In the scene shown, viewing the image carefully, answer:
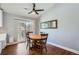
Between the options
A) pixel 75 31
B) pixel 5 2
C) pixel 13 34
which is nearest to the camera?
pixel 5 2

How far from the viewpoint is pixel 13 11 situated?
1702 mm

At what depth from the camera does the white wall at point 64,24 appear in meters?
1.78

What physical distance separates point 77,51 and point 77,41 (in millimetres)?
223

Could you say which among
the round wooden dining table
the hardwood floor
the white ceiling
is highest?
the white ceiling

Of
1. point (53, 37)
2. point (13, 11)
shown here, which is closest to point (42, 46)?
point (53, 37)

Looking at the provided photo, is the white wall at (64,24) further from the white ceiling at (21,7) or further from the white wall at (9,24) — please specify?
the white wall at (9,24)

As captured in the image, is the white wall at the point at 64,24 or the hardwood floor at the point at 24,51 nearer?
the hardwood floor at the point at 24,51

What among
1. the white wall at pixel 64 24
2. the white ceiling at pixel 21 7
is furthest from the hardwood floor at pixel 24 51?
the white ceiling at pixel 21 7

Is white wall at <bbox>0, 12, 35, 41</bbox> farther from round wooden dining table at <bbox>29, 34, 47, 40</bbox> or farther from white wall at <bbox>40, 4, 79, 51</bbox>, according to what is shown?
white wall at <bbox>40, 4, 79, 51</bbox>

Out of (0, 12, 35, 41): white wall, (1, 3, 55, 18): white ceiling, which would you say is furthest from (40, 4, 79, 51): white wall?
(0, 12, 35, 41): white wall

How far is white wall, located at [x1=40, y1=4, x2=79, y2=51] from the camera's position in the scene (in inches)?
70.1

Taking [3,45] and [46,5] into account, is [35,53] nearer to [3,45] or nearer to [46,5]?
[3,45]

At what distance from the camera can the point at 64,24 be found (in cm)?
183

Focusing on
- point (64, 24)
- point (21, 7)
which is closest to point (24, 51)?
point (21, 7)
